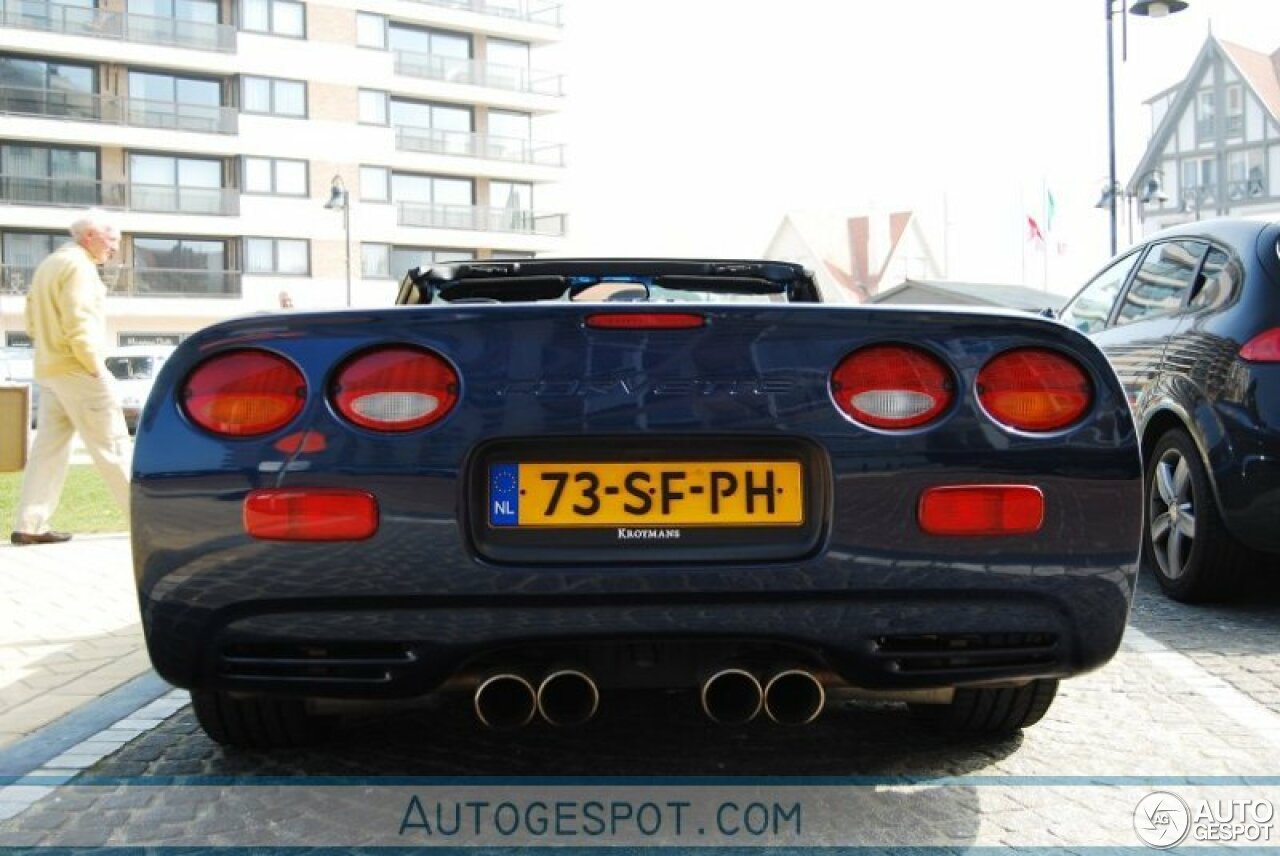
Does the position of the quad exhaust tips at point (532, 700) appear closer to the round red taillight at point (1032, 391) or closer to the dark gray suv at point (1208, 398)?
the round red taillight at point (1032, 391)

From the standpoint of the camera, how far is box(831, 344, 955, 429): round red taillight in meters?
→ 2.85

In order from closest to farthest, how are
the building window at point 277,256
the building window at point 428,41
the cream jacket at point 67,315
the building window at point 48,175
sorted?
the cream jacket at point 67,315 < the building window at point 48,175 < the building window at point 277,256 < the building window at point 428,41

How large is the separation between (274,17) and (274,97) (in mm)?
2827

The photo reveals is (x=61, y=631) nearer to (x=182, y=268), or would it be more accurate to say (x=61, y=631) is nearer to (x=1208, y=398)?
(x=1208, y=398)

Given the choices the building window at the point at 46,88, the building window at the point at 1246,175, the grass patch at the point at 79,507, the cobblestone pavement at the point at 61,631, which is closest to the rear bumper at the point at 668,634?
the cobblestone pavement at the point at 61,631

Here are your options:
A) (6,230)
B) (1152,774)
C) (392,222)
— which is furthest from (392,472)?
(392,222)

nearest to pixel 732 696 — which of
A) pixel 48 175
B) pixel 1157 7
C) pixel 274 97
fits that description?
pixel 1157 7

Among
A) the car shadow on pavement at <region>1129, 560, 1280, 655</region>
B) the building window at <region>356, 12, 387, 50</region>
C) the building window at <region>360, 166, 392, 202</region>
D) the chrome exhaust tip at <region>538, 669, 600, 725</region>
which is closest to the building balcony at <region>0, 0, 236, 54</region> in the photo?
the building window at <region>356, 12, 387, 50</region>

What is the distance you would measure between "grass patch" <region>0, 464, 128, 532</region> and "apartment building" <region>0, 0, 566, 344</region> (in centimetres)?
3120

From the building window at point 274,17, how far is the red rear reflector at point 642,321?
49.3 metres

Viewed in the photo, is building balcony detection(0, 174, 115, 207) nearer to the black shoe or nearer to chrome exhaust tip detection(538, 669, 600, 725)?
the black shoe

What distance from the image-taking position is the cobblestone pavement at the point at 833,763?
2.93 meters

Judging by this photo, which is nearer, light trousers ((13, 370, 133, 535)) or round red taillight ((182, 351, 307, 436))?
round red taillight ((182, 351, 307, 436))

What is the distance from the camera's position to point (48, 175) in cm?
4512
